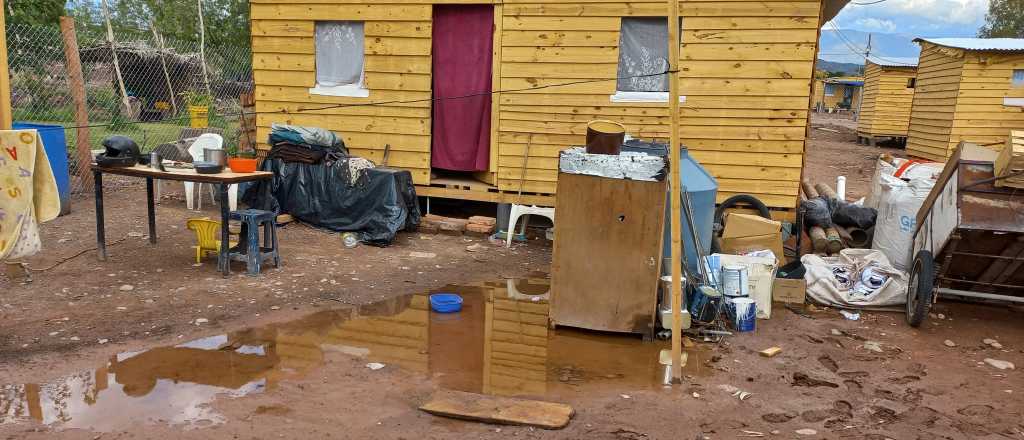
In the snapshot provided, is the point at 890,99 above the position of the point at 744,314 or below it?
above

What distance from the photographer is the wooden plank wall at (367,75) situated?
9.23 m

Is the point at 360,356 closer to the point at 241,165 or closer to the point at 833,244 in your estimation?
the point at 241,165

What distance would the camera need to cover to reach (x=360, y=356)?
16.1 feet

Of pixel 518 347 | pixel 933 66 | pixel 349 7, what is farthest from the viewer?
pixel 933 66

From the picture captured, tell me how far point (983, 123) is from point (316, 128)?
52.4ft

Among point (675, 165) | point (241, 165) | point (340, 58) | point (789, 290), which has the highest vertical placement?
point (340, 58)

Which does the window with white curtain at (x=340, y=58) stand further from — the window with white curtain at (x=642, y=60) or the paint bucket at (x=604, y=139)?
Result: the paint bucket at (x=604, y=139)

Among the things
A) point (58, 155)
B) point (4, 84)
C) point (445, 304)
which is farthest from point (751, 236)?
point (58, 155)

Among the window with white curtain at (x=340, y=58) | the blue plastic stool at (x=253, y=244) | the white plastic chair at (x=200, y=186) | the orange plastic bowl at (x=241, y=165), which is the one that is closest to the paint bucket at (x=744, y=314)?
the blue plastic stool at (x=253, y=244)

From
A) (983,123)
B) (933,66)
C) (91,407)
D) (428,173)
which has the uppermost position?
(933,66)

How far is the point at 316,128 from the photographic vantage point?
9.39 metres

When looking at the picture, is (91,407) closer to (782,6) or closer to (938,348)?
(938,348)

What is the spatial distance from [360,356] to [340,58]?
5753 mm

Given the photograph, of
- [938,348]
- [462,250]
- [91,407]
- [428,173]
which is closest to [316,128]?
[428,173]
